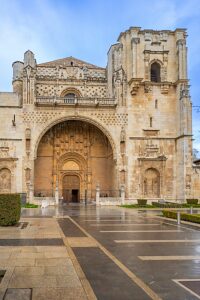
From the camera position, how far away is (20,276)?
6641mm

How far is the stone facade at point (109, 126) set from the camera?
36125mm

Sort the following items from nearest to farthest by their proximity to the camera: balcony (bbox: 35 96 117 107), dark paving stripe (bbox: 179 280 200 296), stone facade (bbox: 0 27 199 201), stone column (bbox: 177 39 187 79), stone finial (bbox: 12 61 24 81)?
1. dark paving stripe (bbox: 179 280 200 296)
2. stone facade (bbox: 0 27 199 201)
3. balcony (bbox: 35 96 117 107)
4. stone column (bbox: 177 39 187 79)
5. stone finial (bbox: 12 61 24 81)

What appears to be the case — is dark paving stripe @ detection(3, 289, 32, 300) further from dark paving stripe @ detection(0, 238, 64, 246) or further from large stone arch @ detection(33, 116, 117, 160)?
large stone arch @ detection(33, 116, 117, 160)

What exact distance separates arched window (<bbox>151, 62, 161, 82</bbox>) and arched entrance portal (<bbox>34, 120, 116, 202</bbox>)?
26.1 feet

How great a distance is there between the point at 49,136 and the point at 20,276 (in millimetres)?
33950

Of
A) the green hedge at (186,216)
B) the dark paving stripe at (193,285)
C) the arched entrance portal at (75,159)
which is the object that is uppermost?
the arched entrance portal at (75,159)

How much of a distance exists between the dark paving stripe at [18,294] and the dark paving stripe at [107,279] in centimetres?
102

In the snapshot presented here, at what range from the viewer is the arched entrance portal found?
131 ft

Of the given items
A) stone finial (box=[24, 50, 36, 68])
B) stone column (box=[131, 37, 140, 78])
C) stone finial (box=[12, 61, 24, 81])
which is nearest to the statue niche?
stone finial (box=[12, 61, 24, 81])

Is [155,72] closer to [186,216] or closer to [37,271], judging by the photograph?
[186,216]

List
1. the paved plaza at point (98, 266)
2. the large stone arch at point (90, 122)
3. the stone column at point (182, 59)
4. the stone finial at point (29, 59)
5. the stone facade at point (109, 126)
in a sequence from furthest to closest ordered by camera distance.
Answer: the stone column at point (182, 59)
the stone finial at point (29, 59)
the large stone arch at point (90, 122)
the stone facade at point (109, 126)
the paved plaza at point (98, 266)

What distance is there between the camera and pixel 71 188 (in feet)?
133

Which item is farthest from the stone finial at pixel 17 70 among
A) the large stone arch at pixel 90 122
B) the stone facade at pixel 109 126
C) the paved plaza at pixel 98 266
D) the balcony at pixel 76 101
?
the paved plaza at pixel 98 266

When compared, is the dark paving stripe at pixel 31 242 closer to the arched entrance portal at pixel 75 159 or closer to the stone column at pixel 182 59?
the arched entrance portal at pixel 75 159
